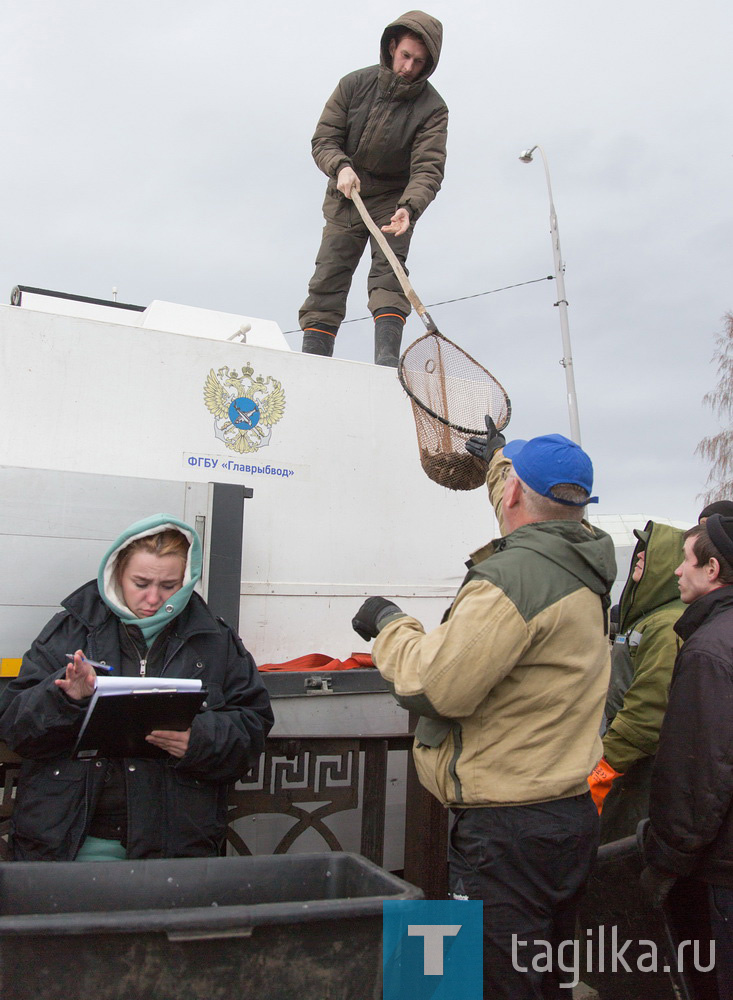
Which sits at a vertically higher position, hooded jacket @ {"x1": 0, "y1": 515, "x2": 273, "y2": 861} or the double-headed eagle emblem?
the double-headed eagle emblem

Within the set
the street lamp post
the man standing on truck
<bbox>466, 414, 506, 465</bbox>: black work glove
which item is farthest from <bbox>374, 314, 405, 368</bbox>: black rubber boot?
the street lamp post

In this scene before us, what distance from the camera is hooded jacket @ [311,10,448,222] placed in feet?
16.3

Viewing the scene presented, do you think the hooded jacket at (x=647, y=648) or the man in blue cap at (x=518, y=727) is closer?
the man in blue cap at (x=518, y=727)

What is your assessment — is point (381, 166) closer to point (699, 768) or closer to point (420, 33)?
point (420, 33)

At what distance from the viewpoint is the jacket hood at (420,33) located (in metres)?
4.66

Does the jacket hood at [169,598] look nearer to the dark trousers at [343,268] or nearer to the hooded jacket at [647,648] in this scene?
the hooded jacket at [647,648]

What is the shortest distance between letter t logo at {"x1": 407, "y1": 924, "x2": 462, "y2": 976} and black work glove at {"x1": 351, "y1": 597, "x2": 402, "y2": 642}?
29.6 inches

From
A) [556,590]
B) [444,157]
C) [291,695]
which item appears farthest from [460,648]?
[444,157]

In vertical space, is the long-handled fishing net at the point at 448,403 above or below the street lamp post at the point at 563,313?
below

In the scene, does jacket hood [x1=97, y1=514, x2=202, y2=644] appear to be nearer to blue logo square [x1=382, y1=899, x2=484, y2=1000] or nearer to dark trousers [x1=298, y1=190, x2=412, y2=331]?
blue logo square [x1=382, y1=899, x2=484, y2=1000]

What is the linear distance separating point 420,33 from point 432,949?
465cm

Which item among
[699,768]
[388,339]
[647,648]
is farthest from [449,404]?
[699,768]

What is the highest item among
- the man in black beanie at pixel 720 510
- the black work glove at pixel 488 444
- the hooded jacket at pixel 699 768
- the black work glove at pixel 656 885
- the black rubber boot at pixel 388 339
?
the black rubber boot at pixel 388 339

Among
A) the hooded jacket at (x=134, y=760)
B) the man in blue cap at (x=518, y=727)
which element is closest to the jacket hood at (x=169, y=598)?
the hooded jacket at (x=134, y=760)
